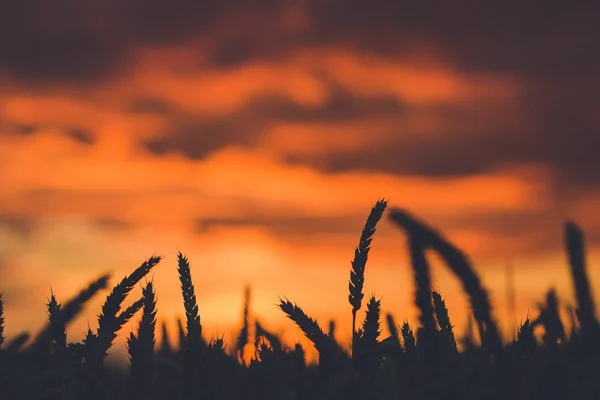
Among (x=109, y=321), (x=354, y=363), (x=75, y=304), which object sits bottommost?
(x=354, y=363)

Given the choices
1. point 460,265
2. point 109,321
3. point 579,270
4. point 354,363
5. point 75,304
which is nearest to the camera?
point 460,265

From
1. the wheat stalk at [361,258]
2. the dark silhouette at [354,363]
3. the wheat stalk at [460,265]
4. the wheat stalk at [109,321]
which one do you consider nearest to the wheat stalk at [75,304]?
the dark silhouette at [354,363]

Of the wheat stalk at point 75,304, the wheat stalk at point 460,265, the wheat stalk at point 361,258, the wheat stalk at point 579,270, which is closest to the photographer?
the wheat stalk at point 460,265

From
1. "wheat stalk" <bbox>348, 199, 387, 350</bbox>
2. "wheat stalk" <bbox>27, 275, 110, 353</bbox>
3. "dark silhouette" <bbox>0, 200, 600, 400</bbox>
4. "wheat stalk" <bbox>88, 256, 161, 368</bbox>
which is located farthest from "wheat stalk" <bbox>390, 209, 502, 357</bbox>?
"wheat stalk" <bbox>27, 275, 110, 353</bbox>

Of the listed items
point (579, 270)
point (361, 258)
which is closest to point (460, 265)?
point (361, 258)

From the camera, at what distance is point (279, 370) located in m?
2.90

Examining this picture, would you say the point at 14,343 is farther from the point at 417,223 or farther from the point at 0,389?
the point at 417,223

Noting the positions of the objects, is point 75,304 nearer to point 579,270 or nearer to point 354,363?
point 354,363

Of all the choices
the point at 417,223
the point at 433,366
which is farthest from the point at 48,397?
the point at 417,223

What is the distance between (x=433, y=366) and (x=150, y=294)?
33.1 inches

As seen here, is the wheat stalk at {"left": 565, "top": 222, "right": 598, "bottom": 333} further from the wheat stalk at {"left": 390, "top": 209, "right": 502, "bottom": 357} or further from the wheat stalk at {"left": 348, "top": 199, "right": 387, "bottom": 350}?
the wheat stalk at {"left": 390, "top": 209, "right": 502, "bottom": 357}

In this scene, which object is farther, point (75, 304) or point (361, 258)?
point (75, 304)

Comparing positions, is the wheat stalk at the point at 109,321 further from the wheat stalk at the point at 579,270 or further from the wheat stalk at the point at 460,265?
the wheat stalk at the point at 579,270

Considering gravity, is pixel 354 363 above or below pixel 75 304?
below
